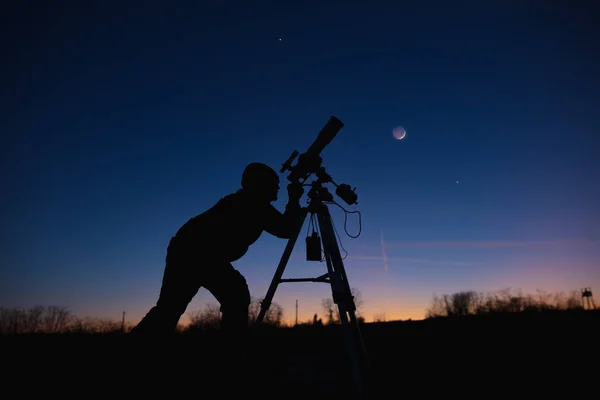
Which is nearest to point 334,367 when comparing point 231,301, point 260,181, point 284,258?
point 284,258

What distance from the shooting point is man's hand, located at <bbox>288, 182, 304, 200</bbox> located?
4332 mm

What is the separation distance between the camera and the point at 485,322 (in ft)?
21.7

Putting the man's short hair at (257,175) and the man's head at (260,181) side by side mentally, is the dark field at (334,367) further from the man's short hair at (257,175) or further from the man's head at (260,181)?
the man's short hair at (257,175)

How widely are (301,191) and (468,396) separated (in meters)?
2.91

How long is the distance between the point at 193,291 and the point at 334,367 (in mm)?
2270

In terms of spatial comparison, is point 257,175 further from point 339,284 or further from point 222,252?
point 339,284

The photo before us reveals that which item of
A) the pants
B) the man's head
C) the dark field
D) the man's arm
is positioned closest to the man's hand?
the man's arm

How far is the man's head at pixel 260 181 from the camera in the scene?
3.90 metres

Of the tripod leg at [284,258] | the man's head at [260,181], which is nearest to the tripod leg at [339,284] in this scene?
the tripod leg at [284,258]

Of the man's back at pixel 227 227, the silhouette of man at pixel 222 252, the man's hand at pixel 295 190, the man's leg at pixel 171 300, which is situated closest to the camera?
the man's leg at pixel 171 300

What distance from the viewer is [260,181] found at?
12.9 feet

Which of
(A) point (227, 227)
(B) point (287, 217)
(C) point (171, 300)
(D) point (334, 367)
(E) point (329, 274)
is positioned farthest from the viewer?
(D) point (334, 367)

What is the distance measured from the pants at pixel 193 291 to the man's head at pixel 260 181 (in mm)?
888

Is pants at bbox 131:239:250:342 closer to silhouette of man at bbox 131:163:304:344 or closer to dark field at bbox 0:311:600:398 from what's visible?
silhouette of man at bbox 131:163:304:344
